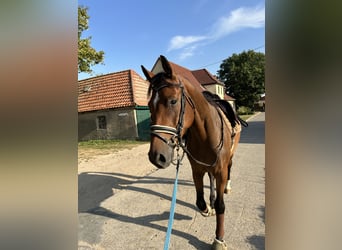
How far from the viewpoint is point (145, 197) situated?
13.9 feet

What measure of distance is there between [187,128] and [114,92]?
1473cm

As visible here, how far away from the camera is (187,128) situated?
2.18 metres

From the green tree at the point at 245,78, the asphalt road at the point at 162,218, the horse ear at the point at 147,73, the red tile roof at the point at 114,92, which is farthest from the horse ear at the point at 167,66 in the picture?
the green tree at the point at 245,78

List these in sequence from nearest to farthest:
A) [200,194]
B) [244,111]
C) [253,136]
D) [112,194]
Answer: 1. [200,194]
2. [112,194]
3. [253,136]
4. [244,111]

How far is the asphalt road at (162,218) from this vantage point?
272 centimetres

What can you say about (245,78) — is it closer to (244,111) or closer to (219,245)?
(244,111)

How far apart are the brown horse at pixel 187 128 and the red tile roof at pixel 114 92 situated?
1206 centimetres

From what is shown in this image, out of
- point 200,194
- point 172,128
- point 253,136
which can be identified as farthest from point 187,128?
point 253,136

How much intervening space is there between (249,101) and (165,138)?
43961mm

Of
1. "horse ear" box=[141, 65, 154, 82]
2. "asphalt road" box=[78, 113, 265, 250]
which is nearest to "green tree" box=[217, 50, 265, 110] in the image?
"asphalt road" box=[78, 113, 265, 250]

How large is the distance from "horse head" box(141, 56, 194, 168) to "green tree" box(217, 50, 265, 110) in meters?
40.9

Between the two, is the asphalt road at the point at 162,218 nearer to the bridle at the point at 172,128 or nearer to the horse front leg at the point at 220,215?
the horse front leg at the point at 220,215
